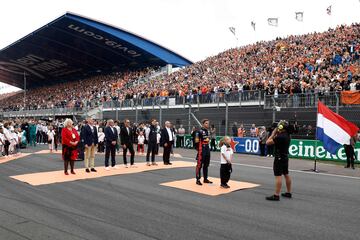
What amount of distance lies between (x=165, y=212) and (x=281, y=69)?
20541 millimetres

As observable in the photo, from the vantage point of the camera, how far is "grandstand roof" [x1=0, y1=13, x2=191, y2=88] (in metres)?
45.8

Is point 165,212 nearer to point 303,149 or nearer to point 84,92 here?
point 303,149

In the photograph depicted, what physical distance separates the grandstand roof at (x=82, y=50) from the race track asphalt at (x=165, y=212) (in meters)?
38.4

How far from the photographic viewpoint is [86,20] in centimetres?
4403

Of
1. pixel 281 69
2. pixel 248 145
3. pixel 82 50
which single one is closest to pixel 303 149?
pixel 248 145

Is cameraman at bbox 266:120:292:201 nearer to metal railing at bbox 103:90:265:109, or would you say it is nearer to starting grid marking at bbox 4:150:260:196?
starting grid marking at bbox 4:150:260:196

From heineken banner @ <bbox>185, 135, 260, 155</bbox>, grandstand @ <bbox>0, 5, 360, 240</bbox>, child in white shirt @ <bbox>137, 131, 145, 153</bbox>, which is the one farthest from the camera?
heineken banner @ <bbox>185, 135, 260, 155</bbox>

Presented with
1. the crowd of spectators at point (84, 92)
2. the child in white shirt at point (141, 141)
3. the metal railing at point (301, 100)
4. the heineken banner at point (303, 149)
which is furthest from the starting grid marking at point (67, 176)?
the crowd of spectators at point (84, 92)

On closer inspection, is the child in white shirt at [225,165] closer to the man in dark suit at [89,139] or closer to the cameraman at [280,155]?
the cameraman at [280,155]

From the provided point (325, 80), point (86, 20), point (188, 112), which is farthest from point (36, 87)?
point (325, 80)

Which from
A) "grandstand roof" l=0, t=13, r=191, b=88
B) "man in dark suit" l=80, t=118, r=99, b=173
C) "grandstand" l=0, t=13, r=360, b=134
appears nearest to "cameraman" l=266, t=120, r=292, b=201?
"man in dark suit" l=80, t=118, r=99, b=173

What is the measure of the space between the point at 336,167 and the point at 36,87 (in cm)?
7472

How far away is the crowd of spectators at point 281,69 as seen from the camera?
20.4 meters

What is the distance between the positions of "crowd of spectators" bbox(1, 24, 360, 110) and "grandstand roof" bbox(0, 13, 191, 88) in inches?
309
